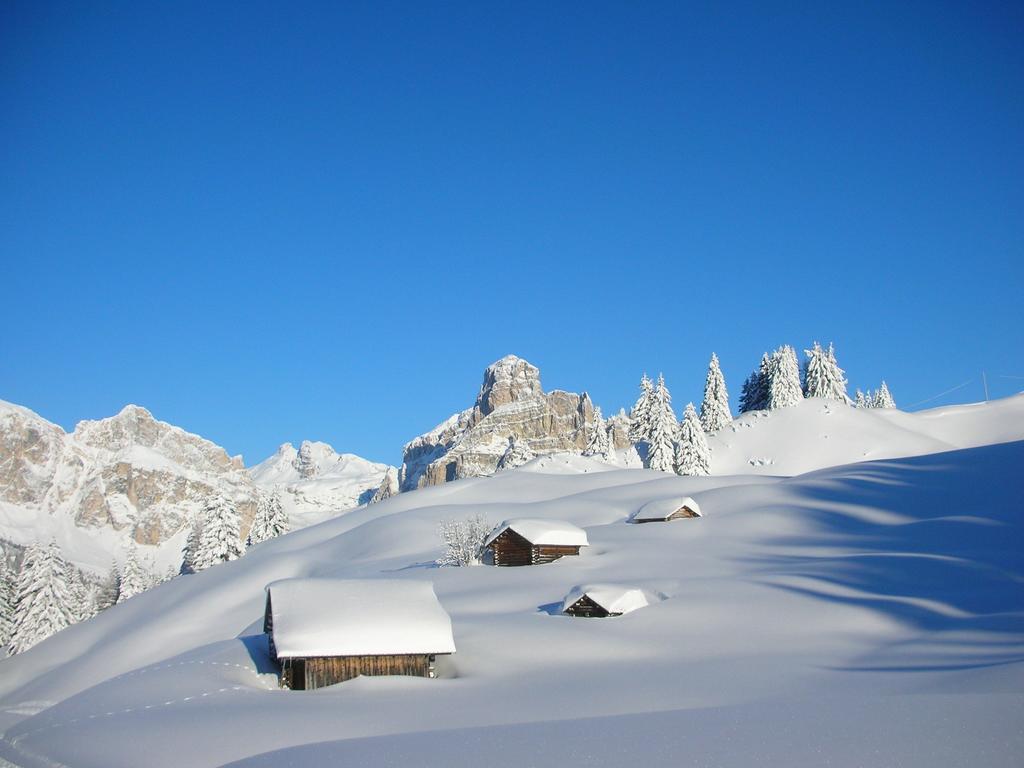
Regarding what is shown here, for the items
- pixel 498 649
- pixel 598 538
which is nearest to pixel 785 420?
pixel 598 538

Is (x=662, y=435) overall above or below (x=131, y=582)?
above

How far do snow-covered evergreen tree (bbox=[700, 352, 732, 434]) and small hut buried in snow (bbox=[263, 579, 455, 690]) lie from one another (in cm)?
8260

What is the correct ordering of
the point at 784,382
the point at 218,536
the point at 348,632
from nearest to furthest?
the point at 348,632 < the point at 218,536 < the point at 784,382

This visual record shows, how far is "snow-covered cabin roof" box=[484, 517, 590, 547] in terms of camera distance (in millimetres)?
52969

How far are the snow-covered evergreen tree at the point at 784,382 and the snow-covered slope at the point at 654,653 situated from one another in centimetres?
3867

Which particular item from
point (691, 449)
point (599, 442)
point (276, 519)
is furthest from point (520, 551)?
point (599, 442)

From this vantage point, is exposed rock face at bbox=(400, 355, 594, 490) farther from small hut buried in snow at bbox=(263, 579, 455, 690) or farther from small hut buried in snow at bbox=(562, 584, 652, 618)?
small hut buried in snow at bbox=(263, 579, 455, 690)

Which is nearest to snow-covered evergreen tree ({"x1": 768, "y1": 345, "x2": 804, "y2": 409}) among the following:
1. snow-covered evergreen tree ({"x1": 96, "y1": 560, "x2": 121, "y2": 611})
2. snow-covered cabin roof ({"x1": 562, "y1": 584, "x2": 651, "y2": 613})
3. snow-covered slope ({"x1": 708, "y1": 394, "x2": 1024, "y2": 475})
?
snow-covered slope ({"x1": 708, "y1": 394, "x2": 1024, "y2": 475})

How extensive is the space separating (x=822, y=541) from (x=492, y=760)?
3899 centimetres

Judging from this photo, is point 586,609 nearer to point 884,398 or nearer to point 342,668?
point 342,668

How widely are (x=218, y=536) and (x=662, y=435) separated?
50008mm

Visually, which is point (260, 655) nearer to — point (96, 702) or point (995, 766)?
point (96, 702)

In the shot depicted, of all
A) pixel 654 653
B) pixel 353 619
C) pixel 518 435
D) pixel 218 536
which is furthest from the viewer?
pixel 518 435

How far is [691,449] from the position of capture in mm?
93562
